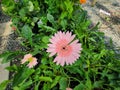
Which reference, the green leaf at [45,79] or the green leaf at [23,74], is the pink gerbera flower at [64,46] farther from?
the green leaf at [45,79]

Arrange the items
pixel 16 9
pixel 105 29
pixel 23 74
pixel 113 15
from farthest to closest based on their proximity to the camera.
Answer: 1. pixel 113 15
2. pixel 105 29
3. pixel 16 9
4. pixel 23 74

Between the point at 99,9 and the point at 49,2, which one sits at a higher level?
the point at 49,2

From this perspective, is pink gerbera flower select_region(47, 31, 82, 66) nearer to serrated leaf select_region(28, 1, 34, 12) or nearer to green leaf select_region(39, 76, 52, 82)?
green leaf select_region(39, 76, 52, 82)

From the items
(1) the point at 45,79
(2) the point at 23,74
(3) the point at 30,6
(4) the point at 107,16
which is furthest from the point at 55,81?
(4) the point at 107,16

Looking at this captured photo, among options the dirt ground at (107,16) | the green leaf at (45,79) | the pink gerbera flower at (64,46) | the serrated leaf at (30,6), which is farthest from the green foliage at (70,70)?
the dirt ground at (107,16)

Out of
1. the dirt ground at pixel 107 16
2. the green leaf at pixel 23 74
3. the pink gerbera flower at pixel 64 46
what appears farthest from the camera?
the dirt ground at pixel 107 16

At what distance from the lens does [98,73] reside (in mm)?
2221

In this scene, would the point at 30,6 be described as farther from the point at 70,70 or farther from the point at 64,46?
the point at 64,46

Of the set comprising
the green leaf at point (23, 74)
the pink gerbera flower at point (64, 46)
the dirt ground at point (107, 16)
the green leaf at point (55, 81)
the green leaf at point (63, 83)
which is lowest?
the dirt ground at point (107, 16)

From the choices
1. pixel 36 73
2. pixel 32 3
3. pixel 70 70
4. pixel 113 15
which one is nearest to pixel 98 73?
pixel 70 70

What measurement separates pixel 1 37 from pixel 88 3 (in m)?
1.97

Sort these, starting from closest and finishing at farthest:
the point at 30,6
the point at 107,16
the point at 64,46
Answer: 1. the point at 64,46
2. the point at 30,6
3. the point at 107,16

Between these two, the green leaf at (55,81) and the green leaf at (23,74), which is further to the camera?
the green leaf at (55,81)

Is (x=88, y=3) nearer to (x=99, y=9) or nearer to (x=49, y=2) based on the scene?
(x=99, y=9)
